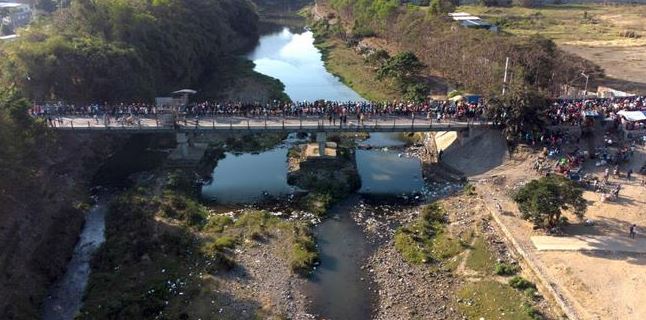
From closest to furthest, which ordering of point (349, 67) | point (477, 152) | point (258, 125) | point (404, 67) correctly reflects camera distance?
point (477, 152)
point (258, 125)
point (404, 67)
point (349, 67)

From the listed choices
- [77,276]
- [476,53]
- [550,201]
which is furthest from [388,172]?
[77,276]

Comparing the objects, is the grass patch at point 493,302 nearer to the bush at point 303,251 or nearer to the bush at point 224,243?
the bush at point 303,251

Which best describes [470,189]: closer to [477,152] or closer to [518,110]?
[477,152]

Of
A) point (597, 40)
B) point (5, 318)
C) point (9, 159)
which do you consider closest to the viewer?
point (5, 318)

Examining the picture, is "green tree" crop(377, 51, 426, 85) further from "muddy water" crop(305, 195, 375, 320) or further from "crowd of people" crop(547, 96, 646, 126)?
"muddy water" crop(305, 195, 375, 320)

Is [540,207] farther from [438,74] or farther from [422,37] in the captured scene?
[422,37]

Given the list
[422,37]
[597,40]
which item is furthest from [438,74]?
[597,40]

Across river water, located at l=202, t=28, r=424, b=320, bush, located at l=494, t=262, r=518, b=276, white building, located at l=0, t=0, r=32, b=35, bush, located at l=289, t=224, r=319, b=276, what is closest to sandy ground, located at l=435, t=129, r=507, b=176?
river water, located at l=202, t=28, r=424, b=320

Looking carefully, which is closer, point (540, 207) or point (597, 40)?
point (540, 207)

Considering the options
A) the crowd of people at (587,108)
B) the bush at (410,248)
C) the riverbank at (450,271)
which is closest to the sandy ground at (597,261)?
the riverbank at (450,271)
